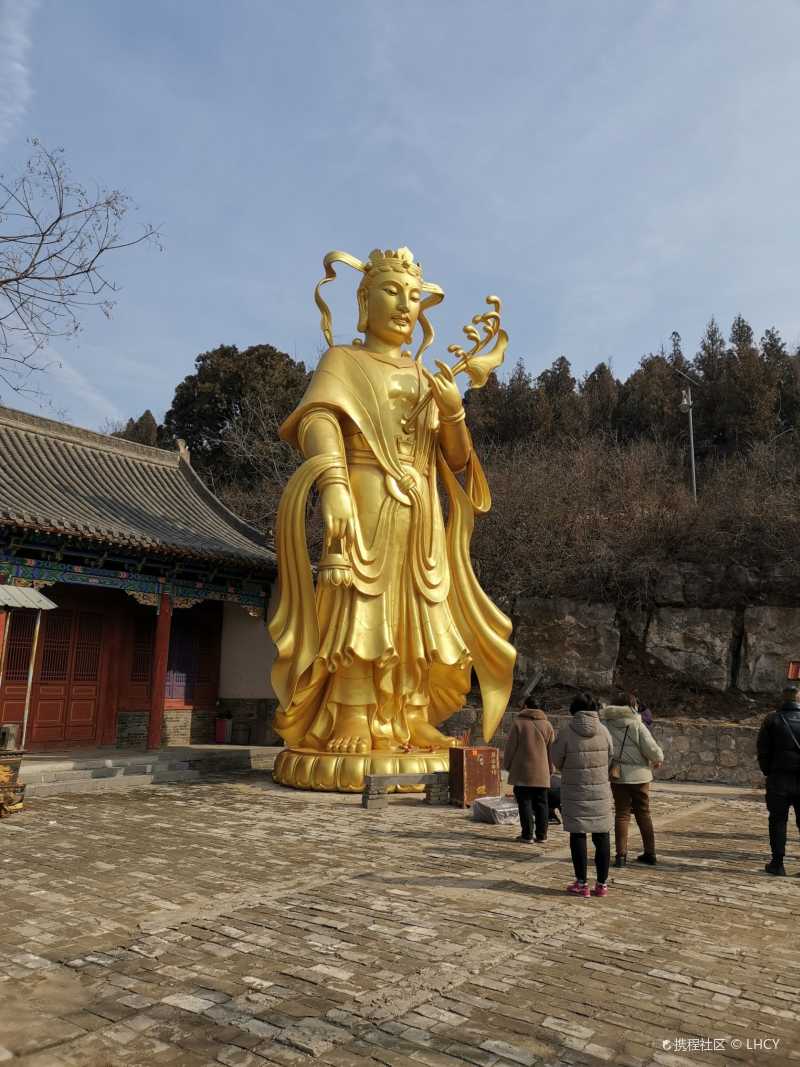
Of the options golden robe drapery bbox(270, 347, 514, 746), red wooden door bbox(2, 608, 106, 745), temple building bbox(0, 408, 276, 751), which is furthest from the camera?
red wooden door bbox(2, 608, 106, 745)

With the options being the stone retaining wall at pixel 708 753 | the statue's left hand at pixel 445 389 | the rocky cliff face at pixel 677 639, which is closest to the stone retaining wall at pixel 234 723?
the rocky cliff face at pixel 677 639

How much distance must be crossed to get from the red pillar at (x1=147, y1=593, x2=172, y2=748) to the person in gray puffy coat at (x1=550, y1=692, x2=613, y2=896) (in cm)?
789

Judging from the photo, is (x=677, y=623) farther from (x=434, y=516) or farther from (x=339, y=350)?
(x=339, y=350)

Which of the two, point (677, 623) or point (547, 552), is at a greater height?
point (547, 552)

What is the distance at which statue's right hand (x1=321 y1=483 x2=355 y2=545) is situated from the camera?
25.8 ft

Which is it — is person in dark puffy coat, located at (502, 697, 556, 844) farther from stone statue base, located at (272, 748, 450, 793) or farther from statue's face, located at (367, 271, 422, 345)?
statue's face, located at (367, 271, 422, 345)

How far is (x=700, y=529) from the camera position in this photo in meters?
17.0

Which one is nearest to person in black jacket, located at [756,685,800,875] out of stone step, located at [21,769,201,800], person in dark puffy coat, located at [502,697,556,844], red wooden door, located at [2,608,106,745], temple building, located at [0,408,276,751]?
person in dark puffy coat, located at [502,697,556,844]

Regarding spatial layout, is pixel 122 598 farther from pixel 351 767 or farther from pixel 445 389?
pixel 445 389

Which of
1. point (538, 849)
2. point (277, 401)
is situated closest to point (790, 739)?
point (538, 849)

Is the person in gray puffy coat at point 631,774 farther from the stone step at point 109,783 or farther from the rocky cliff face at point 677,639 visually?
the rocky cliff face at point 677,639

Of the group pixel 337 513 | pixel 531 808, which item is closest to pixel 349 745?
pixel 337 513

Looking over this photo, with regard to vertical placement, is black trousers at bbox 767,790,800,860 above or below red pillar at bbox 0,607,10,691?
below

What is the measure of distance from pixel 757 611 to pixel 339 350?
32.3ft
